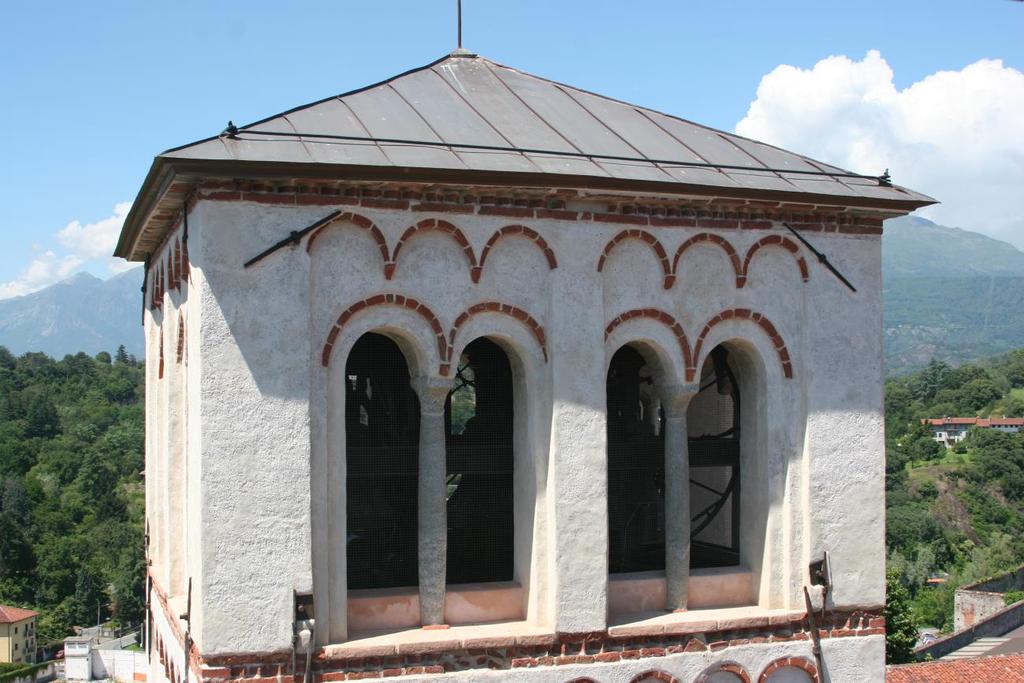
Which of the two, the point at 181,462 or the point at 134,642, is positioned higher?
the point at 181,462

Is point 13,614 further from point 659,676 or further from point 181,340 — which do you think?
point 659,676

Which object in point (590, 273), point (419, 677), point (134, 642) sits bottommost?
point (134, 642)

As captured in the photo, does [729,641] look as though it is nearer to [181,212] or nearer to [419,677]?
[419,677]

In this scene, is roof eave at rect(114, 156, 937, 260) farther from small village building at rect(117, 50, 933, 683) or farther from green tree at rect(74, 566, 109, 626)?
green tree at rect(74, 566, 109, 626)

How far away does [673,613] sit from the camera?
44.1 feet

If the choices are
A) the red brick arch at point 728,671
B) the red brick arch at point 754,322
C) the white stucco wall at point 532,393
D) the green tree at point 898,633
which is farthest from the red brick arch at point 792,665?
the green tree at point 898,633

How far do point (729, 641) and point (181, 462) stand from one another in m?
6.74

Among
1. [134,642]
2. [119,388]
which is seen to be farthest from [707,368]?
[119,388]

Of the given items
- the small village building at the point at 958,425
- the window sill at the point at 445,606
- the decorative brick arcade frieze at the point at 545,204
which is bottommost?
the small village building at the point at 958,425

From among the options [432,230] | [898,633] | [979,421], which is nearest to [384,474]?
[432,230]

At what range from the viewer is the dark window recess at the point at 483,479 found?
13.4 metres

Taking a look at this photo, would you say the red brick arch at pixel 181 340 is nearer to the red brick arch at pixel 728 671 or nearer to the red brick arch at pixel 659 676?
the red brick arch at pixel 659 676

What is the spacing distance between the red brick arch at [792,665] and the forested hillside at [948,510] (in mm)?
82317

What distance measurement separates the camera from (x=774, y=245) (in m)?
13.7
